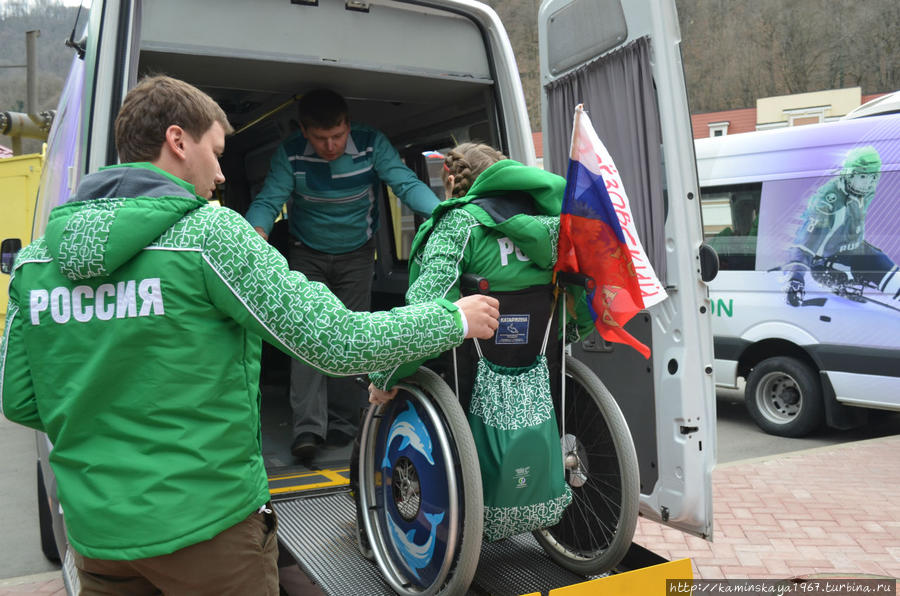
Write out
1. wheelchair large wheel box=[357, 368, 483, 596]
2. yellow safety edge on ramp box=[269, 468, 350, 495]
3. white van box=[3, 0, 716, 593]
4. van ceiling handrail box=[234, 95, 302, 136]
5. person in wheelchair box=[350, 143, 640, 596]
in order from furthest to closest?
van ceiling handrail box=[234, 95, 302, 136]
yellow safety edge on ramp box=[269, 468, 350, 495]
white van box=[3, 0, 716, 593]
person in wheelchair box=[350, 143, 640, 596]
wheelchair large wheel box=[357, 368, 483, 596]

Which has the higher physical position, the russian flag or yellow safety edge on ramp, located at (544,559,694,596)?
the russian flag

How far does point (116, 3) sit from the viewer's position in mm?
3012

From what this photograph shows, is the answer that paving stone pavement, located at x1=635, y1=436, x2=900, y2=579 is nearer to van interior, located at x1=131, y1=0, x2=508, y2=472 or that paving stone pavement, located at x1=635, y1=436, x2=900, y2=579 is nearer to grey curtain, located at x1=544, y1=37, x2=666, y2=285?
grey curtain, located at x1=544, y1=37, x2=666, y2=285

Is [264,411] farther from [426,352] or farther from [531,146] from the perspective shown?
[426,352]

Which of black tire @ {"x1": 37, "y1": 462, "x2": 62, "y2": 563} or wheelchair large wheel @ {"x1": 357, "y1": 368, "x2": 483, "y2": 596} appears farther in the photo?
black tire @ {"x1": 37, "y1": 462, "x2": 62, "y2": 563}

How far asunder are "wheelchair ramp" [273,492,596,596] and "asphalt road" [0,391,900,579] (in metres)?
2.15

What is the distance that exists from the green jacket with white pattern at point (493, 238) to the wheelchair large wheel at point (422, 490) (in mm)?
164

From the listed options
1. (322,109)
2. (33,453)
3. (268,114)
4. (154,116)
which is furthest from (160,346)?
(33,453)

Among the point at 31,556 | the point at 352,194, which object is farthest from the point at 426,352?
the point at 31,556

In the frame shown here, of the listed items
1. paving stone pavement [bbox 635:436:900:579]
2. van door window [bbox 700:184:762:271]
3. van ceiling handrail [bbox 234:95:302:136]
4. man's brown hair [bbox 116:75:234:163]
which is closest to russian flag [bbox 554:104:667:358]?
man's brown hair [bbox 116:75:234:163]

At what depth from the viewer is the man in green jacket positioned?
158 cm

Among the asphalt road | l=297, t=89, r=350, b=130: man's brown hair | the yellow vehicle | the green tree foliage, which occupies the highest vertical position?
the green tree foliage

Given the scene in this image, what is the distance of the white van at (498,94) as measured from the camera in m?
3.03

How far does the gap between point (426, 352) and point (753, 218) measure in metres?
6.75
